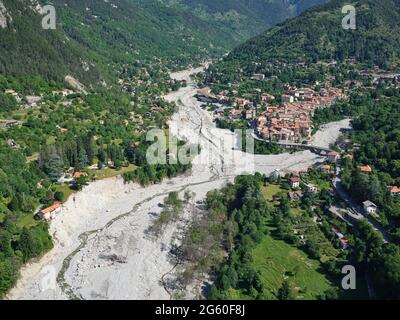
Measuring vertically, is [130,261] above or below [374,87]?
below

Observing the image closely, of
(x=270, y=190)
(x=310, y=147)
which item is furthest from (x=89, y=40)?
(x=270, y=190)

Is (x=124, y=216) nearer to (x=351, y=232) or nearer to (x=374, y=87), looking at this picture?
(x=351, y=232)

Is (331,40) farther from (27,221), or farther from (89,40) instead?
(27,221)

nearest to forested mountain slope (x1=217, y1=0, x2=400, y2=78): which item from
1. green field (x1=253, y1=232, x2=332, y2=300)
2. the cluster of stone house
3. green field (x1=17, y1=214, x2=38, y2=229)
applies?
the cluster of stone house


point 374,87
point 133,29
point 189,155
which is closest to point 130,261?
point 189,155

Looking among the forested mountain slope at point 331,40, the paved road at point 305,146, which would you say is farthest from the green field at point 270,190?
the forested mountain slope at point 331,40
